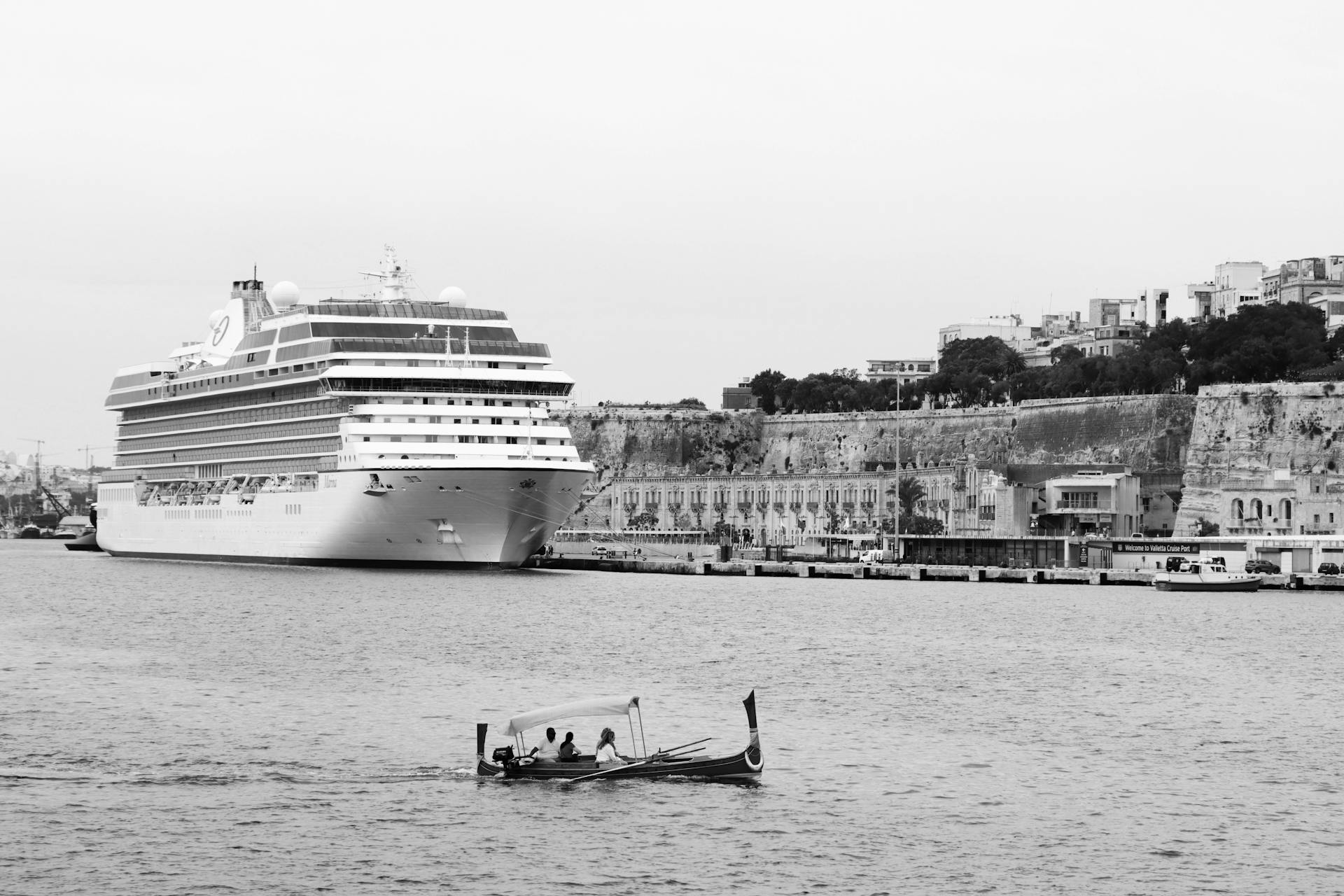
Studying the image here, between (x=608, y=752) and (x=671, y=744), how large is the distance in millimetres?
4043

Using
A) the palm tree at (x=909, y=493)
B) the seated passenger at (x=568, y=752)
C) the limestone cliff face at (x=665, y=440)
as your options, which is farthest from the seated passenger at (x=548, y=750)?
the limestone cliff face at (x=665, y=440)

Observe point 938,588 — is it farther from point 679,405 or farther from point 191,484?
point 679,405

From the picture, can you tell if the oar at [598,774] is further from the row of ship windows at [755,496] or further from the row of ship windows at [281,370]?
the row of ship windows at [755,496]

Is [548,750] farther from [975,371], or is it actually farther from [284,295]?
[975,371]

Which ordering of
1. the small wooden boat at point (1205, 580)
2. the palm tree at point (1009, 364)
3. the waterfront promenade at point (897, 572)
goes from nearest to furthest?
the small wooden boat at point (1205, 580) < the waterfront promenade at point (897, 572) < the palm tree at point (1009, 364)

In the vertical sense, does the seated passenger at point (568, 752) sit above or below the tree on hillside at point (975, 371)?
below

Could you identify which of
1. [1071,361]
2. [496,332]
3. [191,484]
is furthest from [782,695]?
[1071,361]

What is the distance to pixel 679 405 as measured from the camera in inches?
7259

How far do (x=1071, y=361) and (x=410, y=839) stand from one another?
150m

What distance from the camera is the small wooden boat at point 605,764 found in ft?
111

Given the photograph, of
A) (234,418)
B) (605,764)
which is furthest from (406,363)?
(605,764)

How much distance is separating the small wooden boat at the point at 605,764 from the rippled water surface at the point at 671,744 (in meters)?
0.30

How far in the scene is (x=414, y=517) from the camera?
8206 cm

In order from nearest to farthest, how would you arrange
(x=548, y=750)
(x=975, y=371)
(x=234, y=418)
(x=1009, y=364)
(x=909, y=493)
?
(x=548, y=750)
(x=234, y=418)
(x=909, y=493)
(x=1009, y=364)
(x=975, y=371)
